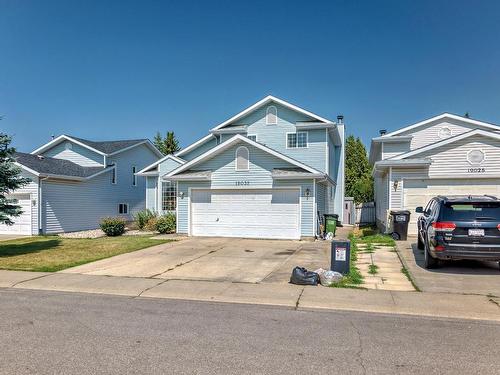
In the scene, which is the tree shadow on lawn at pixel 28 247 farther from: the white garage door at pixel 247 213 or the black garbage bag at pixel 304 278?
the black garbage bag at pixel 304 278

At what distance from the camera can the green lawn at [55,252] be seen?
11.6m

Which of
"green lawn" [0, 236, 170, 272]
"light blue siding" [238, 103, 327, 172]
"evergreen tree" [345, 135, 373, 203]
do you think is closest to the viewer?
"green lawn" [0, 236, 170, 272]

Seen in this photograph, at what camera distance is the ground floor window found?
77.5ft

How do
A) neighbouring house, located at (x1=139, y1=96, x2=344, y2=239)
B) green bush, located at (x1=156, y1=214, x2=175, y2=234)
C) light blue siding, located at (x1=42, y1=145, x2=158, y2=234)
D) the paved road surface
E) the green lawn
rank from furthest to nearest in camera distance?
light blue siding, located at (x1=42, y1=145, x2=158, y2=234) → green bush, located at (x1=156, y1=214, x2=175, y2=234) → neighbouring house, located at (x1=139, y1=96, x2=344, y2=239) → the green lawn → the paved road surface

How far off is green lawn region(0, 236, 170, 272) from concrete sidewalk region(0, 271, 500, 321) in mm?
1686

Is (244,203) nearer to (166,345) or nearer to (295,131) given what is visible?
(295,131)

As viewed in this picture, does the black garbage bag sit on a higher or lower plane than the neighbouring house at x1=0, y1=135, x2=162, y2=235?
lower

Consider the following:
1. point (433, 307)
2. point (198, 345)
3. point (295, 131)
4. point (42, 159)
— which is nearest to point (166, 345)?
point (198, 345)

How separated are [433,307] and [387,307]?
0.81 meters

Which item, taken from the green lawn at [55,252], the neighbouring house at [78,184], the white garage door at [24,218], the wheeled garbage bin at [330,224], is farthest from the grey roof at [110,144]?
the wheeled garbage bin at [330,224]

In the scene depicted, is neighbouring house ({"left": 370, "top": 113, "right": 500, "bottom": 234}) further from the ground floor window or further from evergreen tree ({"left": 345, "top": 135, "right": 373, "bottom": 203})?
evergreen tree ({"left": 345, "top": 135, "right": 373, "bottom": 203})

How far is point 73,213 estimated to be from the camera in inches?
900

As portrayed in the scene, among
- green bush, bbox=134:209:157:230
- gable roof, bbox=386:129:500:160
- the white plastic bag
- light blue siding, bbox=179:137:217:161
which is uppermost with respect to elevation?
light blue siding, bbox=179:137:217:161

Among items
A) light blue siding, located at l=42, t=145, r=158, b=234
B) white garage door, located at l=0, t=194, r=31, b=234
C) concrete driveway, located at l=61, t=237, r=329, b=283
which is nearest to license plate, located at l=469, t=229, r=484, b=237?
concrete driveway, located at l=61, t=237, r=329, b=283
